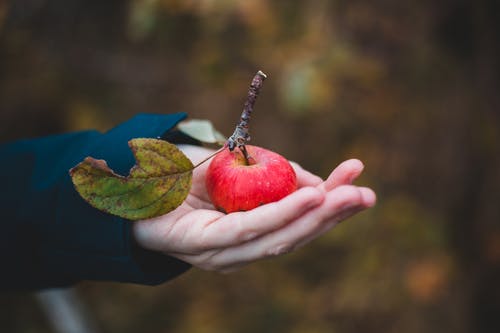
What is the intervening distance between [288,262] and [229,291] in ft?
1.36

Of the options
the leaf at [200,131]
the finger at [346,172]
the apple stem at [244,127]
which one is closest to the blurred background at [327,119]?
the leaf at [200,131]

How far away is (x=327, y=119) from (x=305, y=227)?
2.07 m

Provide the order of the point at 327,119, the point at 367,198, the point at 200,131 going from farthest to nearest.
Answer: the point at 327,119, the point at 200,131, the point at 367,198

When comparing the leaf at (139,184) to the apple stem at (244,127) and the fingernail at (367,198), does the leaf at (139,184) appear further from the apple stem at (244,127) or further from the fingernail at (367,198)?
the fingernail at (367,198)

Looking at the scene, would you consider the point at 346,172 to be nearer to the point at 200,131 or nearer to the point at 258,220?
the point at 258,220

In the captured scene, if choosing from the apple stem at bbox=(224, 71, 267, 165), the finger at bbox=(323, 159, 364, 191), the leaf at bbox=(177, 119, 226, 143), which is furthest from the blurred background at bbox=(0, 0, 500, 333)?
the finger at bbox=(323, 159, 364, 191)

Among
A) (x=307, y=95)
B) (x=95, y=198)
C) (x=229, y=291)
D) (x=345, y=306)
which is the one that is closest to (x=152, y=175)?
(x=95, y=198)

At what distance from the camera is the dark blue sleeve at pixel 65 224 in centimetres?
105

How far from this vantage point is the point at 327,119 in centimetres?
289

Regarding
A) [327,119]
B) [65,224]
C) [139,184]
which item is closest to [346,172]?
[139,184]

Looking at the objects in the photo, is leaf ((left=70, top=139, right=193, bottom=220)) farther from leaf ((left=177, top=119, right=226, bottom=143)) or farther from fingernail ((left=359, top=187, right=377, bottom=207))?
fingernail ((left=359, top=187, right=377, bottom=207))

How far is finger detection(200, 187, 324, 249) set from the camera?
2.82 ft

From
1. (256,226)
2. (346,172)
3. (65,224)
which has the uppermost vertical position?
(346,172)

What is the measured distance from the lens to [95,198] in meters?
0.95
